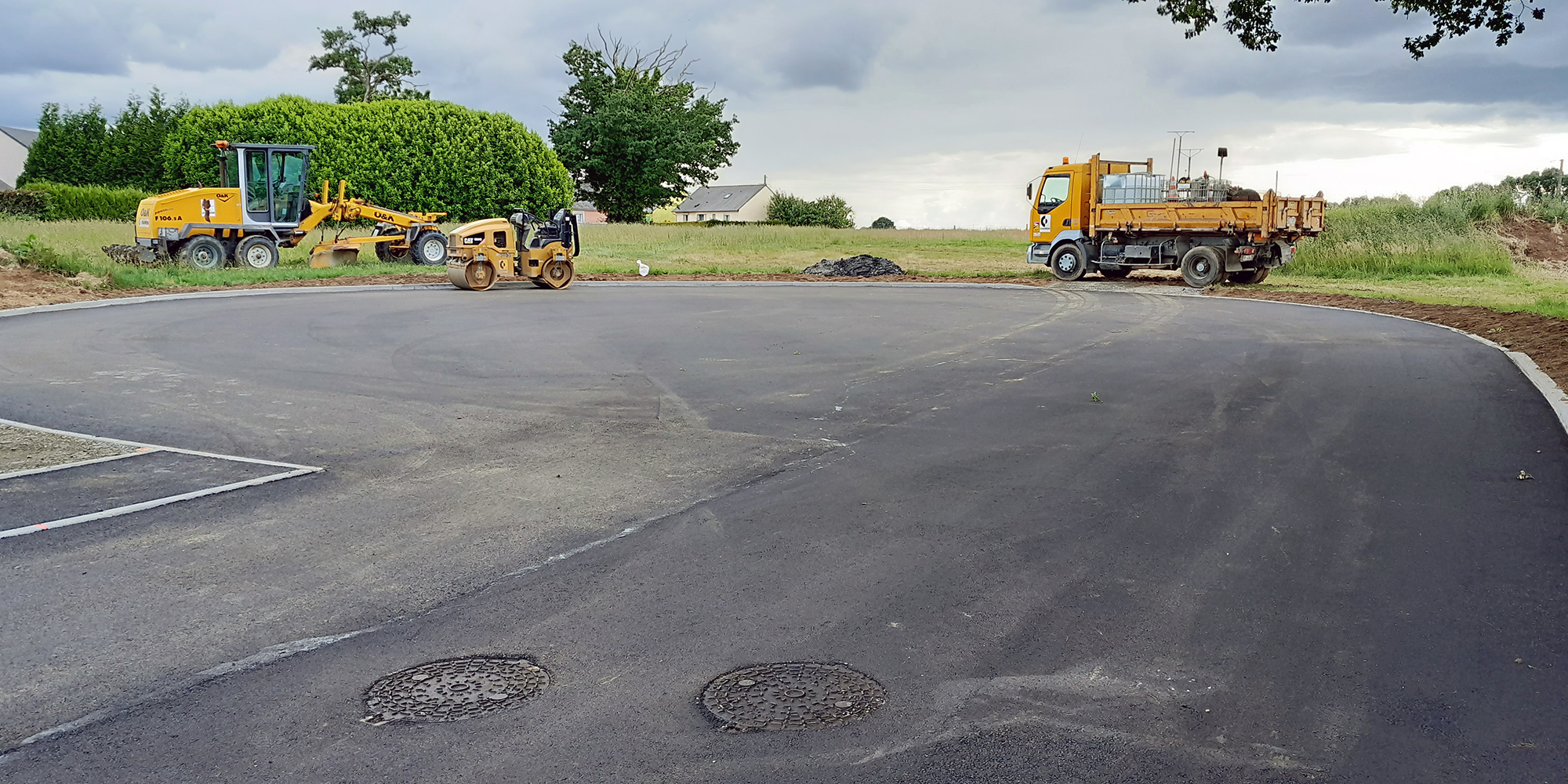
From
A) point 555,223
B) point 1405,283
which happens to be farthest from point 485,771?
point 1405,283

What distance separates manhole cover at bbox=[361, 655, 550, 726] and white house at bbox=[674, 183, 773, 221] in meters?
107

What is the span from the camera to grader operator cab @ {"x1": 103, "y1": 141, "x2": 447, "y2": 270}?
88.2 feet

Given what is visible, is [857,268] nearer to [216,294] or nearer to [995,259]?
[995,259]

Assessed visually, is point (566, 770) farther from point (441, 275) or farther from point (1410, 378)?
point (441, 275)

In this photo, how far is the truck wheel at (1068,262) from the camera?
28016mm

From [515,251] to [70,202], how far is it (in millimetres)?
32633

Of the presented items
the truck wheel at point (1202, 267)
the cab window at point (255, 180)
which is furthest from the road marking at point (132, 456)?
the truck wheel at point (1202, 267)

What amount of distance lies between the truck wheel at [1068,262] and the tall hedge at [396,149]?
27229 mm

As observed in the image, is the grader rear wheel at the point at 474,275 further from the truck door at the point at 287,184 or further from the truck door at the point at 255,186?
the truck door at the point at 255,186

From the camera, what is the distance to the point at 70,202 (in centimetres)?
4562

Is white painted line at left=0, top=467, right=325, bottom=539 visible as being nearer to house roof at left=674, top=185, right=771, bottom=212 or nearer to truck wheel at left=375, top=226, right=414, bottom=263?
truck wheel at left=375, top=226, right=414, bottom=263

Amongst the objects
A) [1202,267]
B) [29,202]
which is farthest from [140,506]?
[29,202]

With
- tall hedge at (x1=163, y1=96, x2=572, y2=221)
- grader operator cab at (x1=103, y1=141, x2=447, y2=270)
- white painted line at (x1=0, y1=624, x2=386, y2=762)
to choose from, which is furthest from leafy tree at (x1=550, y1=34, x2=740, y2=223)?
white painted line at (x1=0, y1=624, x2=386, y2=762)

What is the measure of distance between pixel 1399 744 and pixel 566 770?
287 cm
